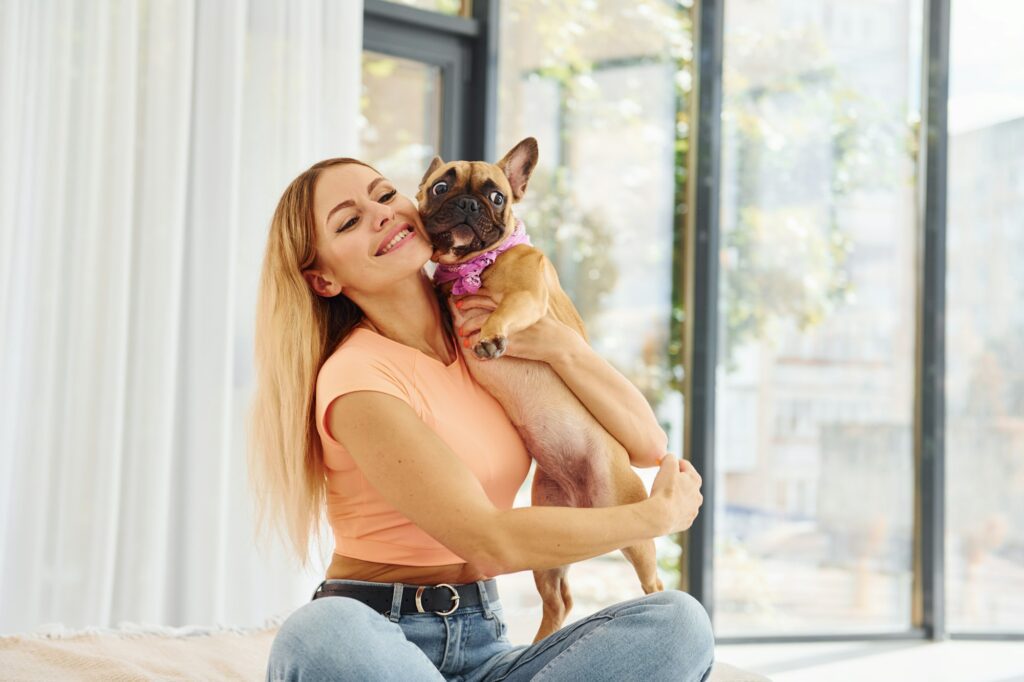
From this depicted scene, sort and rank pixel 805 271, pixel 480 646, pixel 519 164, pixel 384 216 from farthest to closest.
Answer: pixel 805 271 < pixel 519 164 < pixel 384 216 < pixel 480 646

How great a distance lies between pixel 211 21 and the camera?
2914 mm

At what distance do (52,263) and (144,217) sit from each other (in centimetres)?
28

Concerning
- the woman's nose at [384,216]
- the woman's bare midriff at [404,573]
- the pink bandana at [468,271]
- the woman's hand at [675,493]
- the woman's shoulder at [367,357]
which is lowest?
the woman's bare midriff at [404,573]

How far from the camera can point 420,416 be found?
144cm

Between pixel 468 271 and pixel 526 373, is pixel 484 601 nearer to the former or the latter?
pixel 526 373

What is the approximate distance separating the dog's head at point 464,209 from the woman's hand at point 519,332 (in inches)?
3.0

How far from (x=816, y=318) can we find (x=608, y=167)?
3.29ft

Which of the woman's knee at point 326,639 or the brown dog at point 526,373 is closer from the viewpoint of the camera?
the woman's knee at point 326,639

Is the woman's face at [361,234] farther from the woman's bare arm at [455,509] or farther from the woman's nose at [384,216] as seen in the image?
the woman's bare arm at [455,509]

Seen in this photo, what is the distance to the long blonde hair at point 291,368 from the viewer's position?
1519 mm

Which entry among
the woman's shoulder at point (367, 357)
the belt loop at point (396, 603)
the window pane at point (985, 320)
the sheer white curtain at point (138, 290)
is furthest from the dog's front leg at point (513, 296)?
the window pane at point (985, 320)

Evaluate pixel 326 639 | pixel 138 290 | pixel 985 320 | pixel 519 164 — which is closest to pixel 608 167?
pixel 985 320

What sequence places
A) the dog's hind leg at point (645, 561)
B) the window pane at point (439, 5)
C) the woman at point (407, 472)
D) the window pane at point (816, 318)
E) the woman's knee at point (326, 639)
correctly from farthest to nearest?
the window pane at point (816, 318), the window pane at point (439, 5), the dog's hind leg at point (645, 561), the woman at point (407, 472), the woman's knee at point (326, 639)

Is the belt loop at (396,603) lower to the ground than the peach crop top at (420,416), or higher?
lower
